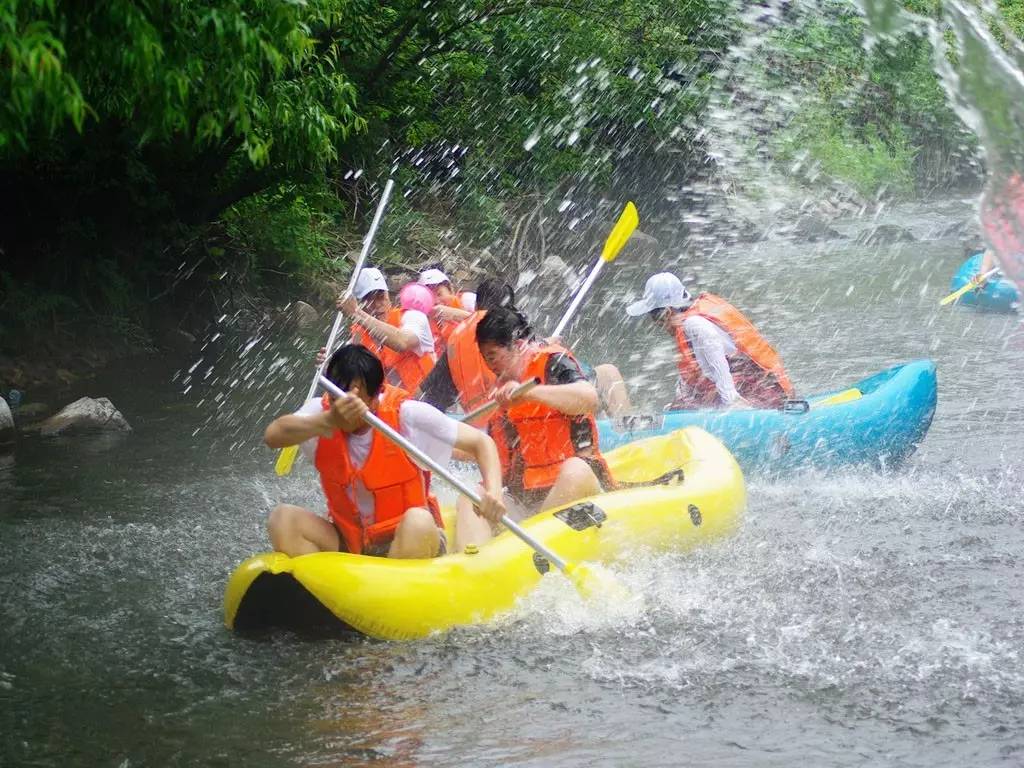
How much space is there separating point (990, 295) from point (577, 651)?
8.47 metres

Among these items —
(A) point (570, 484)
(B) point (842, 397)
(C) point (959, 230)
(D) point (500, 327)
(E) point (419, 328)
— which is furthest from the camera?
(C) point (959, 230)

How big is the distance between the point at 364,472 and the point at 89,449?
4.32 m

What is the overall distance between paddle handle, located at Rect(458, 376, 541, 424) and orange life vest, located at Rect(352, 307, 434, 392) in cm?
159

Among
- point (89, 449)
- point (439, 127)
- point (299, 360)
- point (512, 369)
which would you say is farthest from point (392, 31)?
point (512, 369)

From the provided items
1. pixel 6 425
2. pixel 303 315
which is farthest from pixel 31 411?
pixel 303 315

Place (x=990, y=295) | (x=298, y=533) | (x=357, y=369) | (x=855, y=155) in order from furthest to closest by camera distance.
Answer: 1. (x=855, y=155)
2. (x=990, y=295)
3. (x=298, y=533)
4. (x=357, y=369)

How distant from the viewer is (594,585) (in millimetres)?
4676

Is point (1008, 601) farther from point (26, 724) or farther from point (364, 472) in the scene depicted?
point (26, 724)

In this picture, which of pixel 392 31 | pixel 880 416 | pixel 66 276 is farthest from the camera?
pixel 392 31

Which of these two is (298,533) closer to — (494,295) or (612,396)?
(494,295)

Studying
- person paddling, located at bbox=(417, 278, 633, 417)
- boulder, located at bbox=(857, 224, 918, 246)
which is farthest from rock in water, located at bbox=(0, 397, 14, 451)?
boulder, located at bbox=(857, 224, 918, 246)

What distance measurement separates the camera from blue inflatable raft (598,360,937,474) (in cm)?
658

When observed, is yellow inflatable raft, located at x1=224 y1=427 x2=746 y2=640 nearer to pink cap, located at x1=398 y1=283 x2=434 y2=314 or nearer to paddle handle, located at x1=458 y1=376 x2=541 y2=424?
paddle handle, located at x1=458 y1=376 x2=541 y2=424

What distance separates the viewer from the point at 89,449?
26.6 ft
